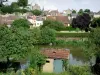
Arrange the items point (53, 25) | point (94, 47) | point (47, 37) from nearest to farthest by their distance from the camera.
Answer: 1. point (94, 47)
2. point (47, 37)
3. point (53, 25)

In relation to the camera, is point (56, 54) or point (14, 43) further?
point (56, 54)

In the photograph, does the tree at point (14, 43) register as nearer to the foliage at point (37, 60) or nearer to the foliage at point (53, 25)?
the foliage at point (37, 60)

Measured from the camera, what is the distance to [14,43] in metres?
20.3

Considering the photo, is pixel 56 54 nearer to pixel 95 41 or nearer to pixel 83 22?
pixel 95 41

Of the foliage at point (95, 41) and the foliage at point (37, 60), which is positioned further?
the foliage at point (95, 41)

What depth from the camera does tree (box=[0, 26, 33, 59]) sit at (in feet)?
66.3

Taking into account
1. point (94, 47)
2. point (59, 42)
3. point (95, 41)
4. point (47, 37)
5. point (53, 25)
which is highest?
point (95, 41)

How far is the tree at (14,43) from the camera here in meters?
20.2

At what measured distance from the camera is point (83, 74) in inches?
661

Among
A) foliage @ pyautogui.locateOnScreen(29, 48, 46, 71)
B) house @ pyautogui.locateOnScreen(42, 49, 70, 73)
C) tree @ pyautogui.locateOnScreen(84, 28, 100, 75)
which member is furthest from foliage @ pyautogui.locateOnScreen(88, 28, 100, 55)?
foliage @ pyautogui.locateOnScreen(29, 48, 46, 71)

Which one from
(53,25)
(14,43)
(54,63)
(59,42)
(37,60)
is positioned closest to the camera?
(37,60)

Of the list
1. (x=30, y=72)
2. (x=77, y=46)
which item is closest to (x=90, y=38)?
(x=30, y=72)

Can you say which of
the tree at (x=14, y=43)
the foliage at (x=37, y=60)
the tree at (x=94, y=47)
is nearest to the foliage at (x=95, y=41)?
the tree at (x=94, y=47)

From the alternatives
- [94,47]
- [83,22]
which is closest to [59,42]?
[83,22]
